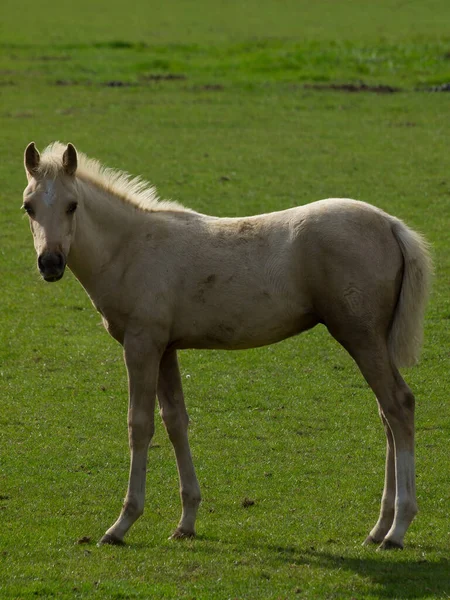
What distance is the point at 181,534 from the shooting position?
24.6 ft

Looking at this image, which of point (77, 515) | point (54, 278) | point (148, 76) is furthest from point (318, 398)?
point (148, 76)

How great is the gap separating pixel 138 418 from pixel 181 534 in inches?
35.7

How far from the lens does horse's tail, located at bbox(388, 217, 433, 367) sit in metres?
7.19

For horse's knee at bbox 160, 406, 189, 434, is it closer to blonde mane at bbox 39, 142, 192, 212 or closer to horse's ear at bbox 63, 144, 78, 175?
blonde mane at bbox 39, 142, 192, 212

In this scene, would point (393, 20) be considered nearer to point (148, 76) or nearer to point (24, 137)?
point (148, 76)

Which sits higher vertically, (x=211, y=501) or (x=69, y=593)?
(x=69, y=593)

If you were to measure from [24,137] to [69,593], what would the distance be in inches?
685

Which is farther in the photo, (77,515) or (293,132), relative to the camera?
(293,132)

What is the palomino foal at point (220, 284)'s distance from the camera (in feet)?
23.4

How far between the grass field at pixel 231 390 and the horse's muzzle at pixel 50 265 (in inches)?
76.2

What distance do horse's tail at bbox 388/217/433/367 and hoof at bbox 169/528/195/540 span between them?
196cm

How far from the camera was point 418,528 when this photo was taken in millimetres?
7547

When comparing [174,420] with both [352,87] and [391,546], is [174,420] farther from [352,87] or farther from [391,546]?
[352,87]

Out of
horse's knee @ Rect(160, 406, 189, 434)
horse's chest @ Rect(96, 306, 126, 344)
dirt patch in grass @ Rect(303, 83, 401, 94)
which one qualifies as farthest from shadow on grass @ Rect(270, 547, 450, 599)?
dirt patch in grass @ Rect(303, 83, 401, 94)
